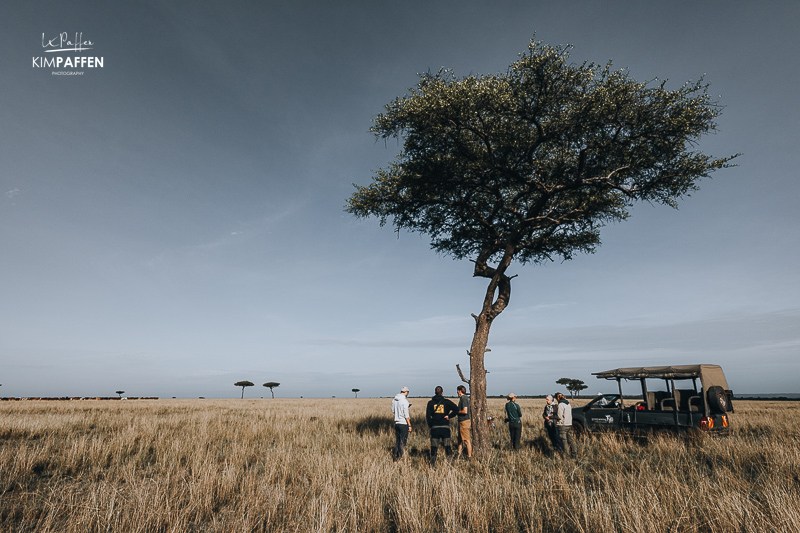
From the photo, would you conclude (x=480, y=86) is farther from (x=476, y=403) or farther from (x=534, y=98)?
(x=476, y=403)

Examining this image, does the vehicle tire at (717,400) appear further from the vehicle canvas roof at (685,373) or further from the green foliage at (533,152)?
the green foliage at (533,152)

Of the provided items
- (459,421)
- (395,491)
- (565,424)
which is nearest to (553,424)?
(565,424)

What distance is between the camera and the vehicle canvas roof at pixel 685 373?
1230 cm

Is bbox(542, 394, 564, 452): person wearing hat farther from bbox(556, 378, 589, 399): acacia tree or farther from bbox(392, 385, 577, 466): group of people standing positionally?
bbox(556, 378, 589, 399): acacia tree

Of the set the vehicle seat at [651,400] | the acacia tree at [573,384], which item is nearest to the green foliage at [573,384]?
the acacia tree at [573,384]

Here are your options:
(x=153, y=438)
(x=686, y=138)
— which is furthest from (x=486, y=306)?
(x=153, y=438)

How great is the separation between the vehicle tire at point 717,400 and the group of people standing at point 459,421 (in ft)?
16.5

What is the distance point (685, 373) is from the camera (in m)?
12.5

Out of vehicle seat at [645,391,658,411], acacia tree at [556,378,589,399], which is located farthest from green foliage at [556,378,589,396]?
vehicle seat at [645,391,658,411]

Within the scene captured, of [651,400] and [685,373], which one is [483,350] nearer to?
[685,373]

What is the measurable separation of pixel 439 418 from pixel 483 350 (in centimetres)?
290

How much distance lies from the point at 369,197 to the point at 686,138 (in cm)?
1014

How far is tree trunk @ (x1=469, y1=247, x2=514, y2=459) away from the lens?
35.5ft

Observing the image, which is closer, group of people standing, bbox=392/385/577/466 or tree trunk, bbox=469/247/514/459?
group of people standing, bbox=392/385/577/466
